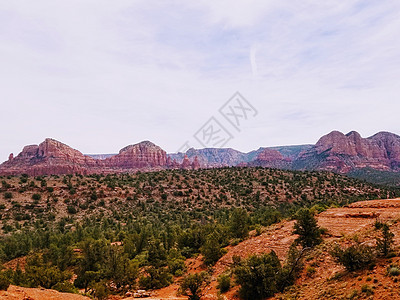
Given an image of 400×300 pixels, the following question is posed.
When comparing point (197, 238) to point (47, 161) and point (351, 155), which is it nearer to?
point (47, 161)

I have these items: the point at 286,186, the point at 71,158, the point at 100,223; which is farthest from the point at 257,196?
the point at 71,158

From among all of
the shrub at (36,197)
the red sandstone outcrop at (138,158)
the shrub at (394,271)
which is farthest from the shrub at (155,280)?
the red sandstone outcrop at (138,158)

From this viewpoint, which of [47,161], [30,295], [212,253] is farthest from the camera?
[47,161]

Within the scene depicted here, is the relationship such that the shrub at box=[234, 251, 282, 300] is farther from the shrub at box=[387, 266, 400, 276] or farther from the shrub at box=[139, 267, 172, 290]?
the shrub at box=[139, 267, 172, 290]

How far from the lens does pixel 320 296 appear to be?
10484mm

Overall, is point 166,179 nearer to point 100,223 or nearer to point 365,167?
point 100,223

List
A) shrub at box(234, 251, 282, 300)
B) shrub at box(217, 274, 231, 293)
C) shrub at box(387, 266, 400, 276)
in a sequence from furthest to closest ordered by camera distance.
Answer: shrub at box(217, 274, 231, 293)
shrub at box(234, 251, 282, 300)
shrub at box(387, 266, 400, 276)

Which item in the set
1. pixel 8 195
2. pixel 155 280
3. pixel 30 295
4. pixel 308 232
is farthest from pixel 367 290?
pixel 8 195

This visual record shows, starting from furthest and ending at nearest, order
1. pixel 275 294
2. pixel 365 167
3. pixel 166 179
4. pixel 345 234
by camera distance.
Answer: pixel 365 167 < pixel 166 179 < pixel 345 234 < pixel 275 294

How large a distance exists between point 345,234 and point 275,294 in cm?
756

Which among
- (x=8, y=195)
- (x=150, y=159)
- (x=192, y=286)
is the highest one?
(x=150, y=159)

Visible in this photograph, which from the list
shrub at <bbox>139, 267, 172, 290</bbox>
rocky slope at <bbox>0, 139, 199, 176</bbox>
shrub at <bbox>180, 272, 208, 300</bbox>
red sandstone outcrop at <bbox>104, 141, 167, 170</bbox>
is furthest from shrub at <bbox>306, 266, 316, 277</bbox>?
red sandstone outcrop at <bbox>104, 141, 167, 170</bbox>

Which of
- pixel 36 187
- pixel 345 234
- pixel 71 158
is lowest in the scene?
pixel 345 234

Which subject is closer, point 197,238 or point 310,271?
point 310,271
